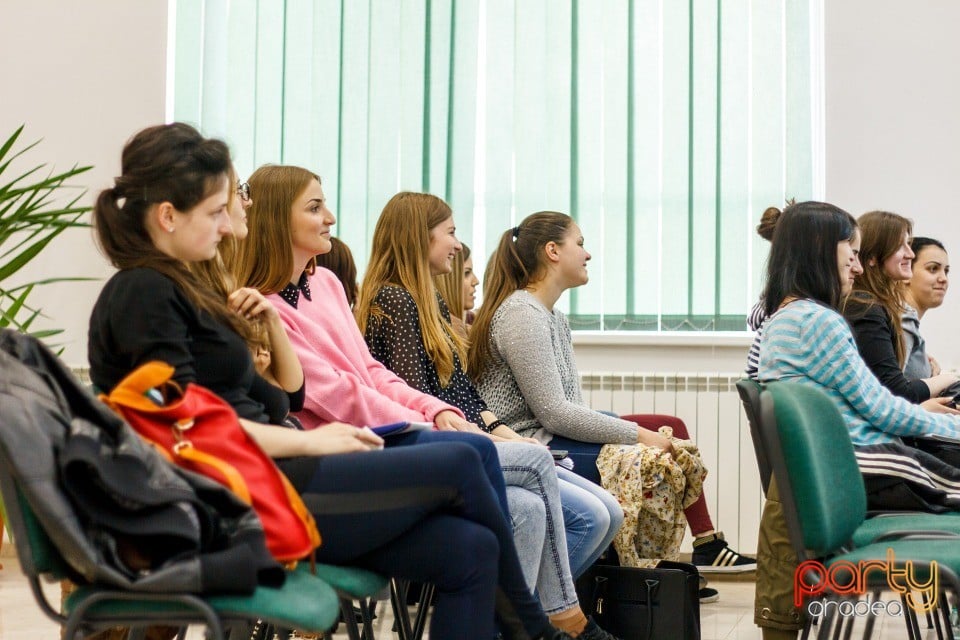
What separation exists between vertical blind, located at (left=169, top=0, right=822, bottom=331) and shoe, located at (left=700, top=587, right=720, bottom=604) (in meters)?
1.18

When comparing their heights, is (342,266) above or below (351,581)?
above

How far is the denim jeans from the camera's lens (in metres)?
2.51

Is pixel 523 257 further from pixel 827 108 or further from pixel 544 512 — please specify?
pixel 827 108

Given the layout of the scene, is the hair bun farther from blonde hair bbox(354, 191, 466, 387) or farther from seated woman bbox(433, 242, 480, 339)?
blonde hair bbox(354, 191, 466, 387)

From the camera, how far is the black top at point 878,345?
3025 millimetres

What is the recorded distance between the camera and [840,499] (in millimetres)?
2033

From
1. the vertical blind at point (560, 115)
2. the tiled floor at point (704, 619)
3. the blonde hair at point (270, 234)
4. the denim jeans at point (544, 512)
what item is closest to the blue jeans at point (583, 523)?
the denim jeans at point (544, 512)

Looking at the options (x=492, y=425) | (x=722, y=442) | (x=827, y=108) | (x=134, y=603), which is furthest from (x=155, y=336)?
(x=827, y=108)

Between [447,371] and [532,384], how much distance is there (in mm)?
285

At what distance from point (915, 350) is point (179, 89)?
126 inches

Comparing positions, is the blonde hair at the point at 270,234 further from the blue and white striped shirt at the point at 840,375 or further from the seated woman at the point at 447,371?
the blue and white striped shirt at the point at 840,375

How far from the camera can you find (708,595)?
3865mm

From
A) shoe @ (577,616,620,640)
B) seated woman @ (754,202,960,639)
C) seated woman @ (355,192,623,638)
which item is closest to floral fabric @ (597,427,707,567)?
seated woman @ (355,192,623,638)

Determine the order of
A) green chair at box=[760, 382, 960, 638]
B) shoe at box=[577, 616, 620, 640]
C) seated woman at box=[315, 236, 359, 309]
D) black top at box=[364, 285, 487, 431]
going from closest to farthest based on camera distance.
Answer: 1. green chair at box=[760, 382, 960, 638]
2. shoe at box=[577, 616, 620, 640]
3. black top at box=[364, 285, 487, 431]
4. seated woman at box=[315, 236, 359, 309]
